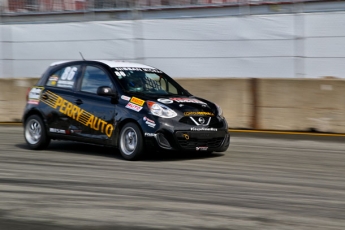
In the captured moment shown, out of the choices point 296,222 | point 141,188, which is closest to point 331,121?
point 141,188

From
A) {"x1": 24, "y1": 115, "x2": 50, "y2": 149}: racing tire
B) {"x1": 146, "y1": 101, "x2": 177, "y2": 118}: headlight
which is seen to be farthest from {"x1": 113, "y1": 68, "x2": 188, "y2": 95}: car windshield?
{"x1": 24, "y1": 115, "x2": 50, "y2": 149}: racing tire

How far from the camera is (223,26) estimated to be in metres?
18.3

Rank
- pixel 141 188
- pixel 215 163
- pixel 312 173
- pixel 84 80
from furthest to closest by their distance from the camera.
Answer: pixel 84 80, pixel 215 163, pixel 312 173, pixel 141 188

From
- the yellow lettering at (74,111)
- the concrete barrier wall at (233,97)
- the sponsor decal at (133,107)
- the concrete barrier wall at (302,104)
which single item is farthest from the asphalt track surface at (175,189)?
the concrete barrier wall at (233,97)

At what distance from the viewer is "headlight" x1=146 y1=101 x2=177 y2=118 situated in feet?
31.5

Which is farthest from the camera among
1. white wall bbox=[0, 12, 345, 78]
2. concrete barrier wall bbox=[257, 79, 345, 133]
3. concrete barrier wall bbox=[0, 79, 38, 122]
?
concrete barrier wall bbox=[0, 79, 38, 122]

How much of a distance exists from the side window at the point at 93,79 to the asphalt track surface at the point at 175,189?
3.53 ft

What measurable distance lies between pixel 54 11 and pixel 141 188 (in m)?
13.3

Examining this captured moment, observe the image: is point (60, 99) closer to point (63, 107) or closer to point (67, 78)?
point (63, 107)

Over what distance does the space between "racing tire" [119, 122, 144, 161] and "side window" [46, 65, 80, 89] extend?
1536mm

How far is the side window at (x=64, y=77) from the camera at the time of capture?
10906 millimetres

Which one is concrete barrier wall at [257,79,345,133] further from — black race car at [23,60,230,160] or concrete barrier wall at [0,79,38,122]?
concrete barrier wall at [0,79,38,122]

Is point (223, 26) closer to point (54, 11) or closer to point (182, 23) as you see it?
point (182, 23)

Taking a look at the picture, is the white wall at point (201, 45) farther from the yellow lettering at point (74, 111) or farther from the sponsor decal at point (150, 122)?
the sponsor decal at point (150, 122)
